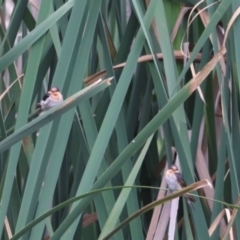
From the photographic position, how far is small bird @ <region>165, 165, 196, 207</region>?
797 millimetres

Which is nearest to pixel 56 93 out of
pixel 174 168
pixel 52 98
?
pixel 52 98

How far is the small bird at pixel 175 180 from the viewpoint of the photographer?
2.62ft

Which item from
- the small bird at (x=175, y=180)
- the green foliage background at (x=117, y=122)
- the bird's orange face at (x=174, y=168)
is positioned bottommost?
the small bird at (x=175, y=180)

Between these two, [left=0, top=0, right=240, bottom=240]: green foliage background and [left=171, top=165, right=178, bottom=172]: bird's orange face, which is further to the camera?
[left=171, top=165, right=178, bottom=172]: bird's orange face

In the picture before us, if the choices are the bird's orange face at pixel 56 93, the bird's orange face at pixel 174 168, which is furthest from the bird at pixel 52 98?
the bird's orange face at pixel 174 168

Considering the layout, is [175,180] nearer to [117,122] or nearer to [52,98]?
[117,122]

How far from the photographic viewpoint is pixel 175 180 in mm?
884

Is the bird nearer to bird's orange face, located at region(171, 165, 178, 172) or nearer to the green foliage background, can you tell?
the green foliage background

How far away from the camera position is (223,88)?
82 centimetres

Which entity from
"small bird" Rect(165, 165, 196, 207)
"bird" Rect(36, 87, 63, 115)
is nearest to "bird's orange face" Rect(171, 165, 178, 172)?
"small bird" Rect(165, 165, 196, 207)

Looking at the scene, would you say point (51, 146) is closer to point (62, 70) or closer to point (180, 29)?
point (62, 70)

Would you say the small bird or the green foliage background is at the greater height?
the green foliage background

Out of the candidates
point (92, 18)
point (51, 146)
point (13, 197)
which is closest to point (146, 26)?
point (92, 18)

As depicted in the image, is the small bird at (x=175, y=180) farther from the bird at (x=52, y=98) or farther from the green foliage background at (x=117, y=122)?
the bird at (x=52, y=98)
